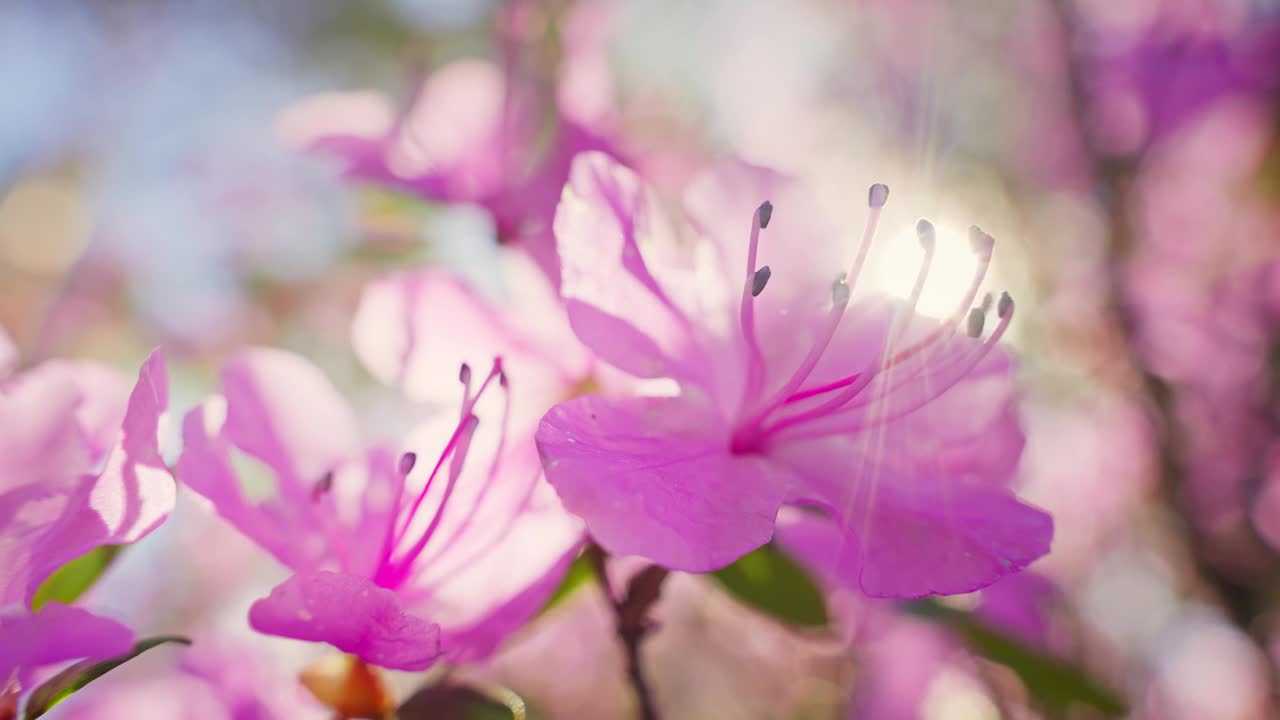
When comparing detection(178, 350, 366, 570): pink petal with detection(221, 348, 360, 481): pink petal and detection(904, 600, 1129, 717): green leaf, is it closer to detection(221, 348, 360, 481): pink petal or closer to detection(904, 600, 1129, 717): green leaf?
detection(221, 348, 360, 481): pink petal

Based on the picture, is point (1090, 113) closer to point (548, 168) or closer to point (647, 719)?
point (548, 168)

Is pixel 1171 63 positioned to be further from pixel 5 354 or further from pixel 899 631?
pixel 5 354

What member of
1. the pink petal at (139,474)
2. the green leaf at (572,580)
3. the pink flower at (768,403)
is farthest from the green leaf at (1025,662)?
the pink petal at (139,474)

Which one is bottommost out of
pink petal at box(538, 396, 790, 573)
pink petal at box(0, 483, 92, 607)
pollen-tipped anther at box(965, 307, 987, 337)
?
pink petal at box(0, 483, 92, 607)

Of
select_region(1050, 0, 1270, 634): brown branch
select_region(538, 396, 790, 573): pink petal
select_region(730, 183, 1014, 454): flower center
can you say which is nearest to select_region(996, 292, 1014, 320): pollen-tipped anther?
select_region(730, 183, 1014, 454): flower center

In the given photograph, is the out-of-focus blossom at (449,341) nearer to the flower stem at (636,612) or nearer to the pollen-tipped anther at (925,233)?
the flower stem at (636,612)

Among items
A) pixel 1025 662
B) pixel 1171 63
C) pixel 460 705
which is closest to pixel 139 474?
pixel 460 705
